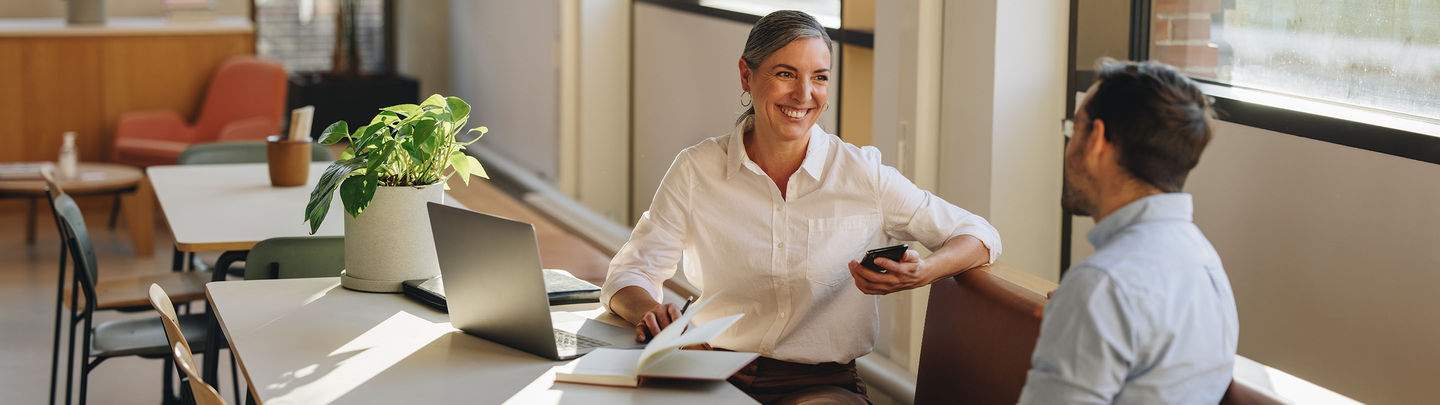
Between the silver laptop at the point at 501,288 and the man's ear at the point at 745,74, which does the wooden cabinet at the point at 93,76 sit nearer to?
the man's ear at the point at 745,74

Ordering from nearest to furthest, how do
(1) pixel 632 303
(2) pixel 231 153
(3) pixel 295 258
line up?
(1) pixel 632 303 → (3) pixel 295 258 → (2) pixel 231 153

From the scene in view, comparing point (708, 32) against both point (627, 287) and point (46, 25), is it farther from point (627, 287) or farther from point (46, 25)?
point (46, 25)

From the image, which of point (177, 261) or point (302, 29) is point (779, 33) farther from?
point (302, 29)

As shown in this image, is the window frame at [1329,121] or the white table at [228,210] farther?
the white table at [228,210]

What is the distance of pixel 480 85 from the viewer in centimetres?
844

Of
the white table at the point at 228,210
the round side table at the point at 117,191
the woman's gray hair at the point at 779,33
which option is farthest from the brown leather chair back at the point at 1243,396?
the round side table at the point at 117,191

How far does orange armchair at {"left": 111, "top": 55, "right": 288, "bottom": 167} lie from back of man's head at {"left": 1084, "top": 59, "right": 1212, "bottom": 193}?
6.04 m

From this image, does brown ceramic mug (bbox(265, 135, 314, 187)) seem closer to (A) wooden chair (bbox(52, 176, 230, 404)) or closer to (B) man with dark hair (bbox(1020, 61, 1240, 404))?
(A) wooden chair (bbox(52, 176, 230, 404))

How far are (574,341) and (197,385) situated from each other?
2.00 ft

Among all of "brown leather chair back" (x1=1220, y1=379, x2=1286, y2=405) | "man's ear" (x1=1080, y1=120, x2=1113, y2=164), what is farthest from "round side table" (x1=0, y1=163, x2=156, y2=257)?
"brown leather chair back" (x1=1220, y1=379, x2=1286, y2=405)

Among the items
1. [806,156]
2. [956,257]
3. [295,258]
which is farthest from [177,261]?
[956,257]

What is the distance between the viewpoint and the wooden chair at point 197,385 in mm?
1601

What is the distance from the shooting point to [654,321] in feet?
6.66

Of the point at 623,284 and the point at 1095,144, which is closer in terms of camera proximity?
the point at 1095,144
